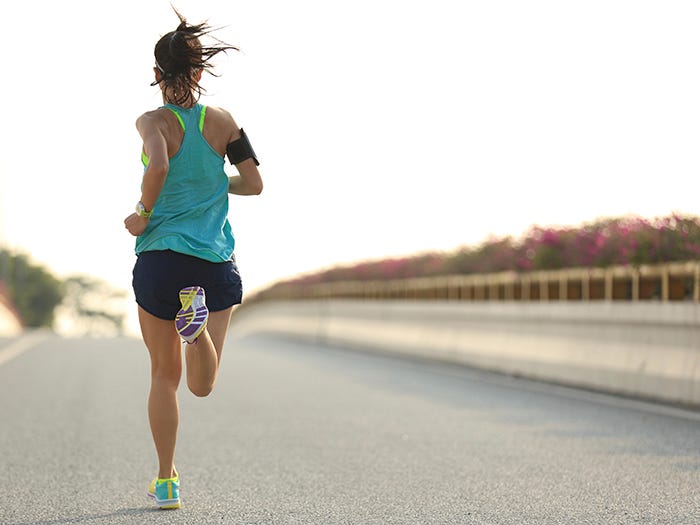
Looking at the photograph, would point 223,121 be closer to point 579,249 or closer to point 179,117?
point 179,117

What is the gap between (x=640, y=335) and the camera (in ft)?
39.0

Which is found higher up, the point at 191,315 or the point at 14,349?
the point at 191,315

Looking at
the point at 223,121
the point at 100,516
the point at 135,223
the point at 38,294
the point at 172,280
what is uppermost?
the point at 223,121

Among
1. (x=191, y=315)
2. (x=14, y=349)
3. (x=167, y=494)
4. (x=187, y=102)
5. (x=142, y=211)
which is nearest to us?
(x=191, y=315)

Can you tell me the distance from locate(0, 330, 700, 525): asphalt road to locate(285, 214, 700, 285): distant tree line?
6.04 feet

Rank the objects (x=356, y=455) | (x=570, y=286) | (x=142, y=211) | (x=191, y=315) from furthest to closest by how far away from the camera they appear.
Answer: (x=570, y=286) < (x=356, y=455) < (x=142, y=211) < (x=191, y=315)

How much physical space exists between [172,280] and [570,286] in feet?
36.3

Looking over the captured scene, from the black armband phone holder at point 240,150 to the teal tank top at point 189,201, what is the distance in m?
0.11

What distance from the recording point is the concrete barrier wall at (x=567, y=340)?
11.1 m

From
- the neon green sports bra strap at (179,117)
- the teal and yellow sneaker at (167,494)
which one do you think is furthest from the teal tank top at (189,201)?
the teal and yellow sneaker at (167,494)

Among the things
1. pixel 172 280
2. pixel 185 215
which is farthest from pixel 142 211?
pixel 172 280

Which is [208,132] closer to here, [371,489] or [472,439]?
[371,489]

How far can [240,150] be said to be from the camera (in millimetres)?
5906

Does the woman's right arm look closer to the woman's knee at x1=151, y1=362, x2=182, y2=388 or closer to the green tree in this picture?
the woman's knee at x1=151, y1=362, x2=182, y2=388
